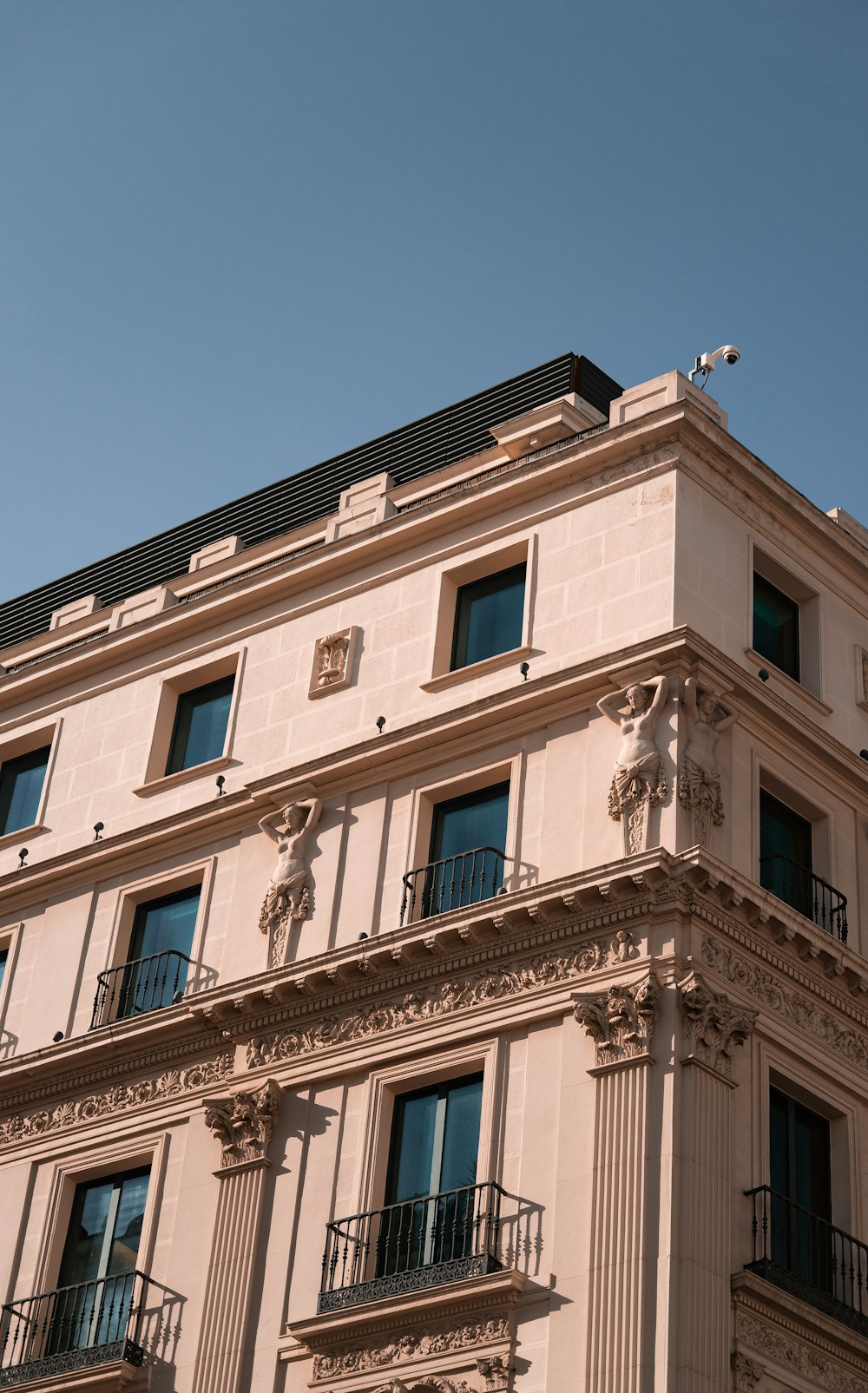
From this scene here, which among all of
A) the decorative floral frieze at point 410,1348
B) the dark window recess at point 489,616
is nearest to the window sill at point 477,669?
the dark window recess at point 489,616

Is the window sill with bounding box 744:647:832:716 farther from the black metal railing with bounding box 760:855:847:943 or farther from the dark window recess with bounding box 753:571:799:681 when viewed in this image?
the black metal railing with bounding box 760:855:847:943

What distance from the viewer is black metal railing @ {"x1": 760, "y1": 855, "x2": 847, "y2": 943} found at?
3325cm

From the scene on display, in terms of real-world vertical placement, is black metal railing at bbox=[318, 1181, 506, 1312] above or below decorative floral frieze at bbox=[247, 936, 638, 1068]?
below

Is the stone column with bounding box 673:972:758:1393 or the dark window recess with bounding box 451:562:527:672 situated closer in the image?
the stone column with bounding box 673:972:758:1393

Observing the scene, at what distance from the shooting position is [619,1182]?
2850 centimetres

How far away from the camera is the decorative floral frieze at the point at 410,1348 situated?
28500 millimetres


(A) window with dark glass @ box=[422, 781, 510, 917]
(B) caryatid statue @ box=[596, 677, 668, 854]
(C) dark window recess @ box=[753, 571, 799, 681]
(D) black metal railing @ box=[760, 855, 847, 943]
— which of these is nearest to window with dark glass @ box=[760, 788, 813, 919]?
(D) black metal railing @ box=[760, 855, 847, 943]

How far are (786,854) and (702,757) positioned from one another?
269 centimetres

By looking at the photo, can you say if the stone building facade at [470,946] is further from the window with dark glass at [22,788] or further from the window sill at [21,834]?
the window with dark glass at [22,788]

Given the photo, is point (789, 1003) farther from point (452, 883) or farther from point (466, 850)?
point (466, 850)

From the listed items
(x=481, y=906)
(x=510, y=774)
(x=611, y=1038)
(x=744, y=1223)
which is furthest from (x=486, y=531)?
(x=744, y=1223)

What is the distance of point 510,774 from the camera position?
34.2 meters

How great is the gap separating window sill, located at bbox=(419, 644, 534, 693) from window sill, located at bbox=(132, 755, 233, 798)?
14.1 feet

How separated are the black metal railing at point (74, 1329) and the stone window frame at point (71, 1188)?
40 centimetres
